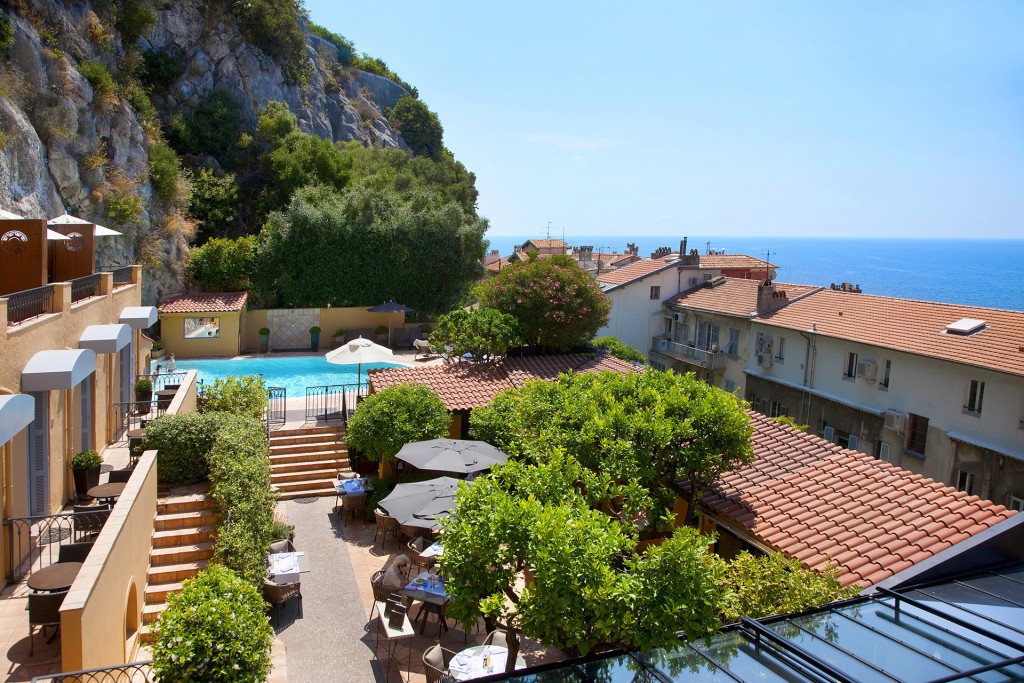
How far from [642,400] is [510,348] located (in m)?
10.9

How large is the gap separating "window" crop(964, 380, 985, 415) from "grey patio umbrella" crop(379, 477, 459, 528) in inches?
765

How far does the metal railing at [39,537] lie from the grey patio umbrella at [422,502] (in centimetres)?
521

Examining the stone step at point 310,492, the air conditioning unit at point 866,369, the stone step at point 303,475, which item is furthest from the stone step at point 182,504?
the air conditioning unit at point 866,369

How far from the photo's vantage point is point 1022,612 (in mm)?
8797

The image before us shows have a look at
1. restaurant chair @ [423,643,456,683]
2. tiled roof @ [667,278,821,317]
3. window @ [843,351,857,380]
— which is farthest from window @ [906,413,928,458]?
restaurant chair @ [423,643,456,683]

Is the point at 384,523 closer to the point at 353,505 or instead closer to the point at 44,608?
the point at 353,505

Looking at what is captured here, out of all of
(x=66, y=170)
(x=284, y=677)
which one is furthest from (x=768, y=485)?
(x=66, y=170)

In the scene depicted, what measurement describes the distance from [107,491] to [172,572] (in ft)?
7.09

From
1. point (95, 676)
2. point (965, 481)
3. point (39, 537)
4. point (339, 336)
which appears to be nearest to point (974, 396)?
point (965, 481)

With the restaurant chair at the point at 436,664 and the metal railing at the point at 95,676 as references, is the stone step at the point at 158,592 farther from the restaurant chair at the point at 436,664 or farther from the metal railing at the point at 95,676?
the restaurant chair at the point at 436,664

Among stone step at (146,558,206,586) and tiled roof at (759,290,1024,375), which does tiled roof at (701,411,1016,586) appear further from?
tiled roof at (759,290,1024,375)

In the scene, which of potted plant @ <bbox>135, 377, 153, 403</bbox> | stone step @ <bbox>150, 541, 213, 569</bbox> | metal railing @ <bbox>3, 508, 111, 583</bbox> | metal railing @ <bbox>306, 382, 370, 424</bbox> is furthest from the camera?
metal railing @ <bbox>306, 382, 370, 424</bbox>

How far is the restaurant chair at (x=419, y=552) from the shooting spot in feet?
45.7

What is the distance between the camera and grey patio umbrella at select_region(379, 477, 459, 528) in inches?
548
